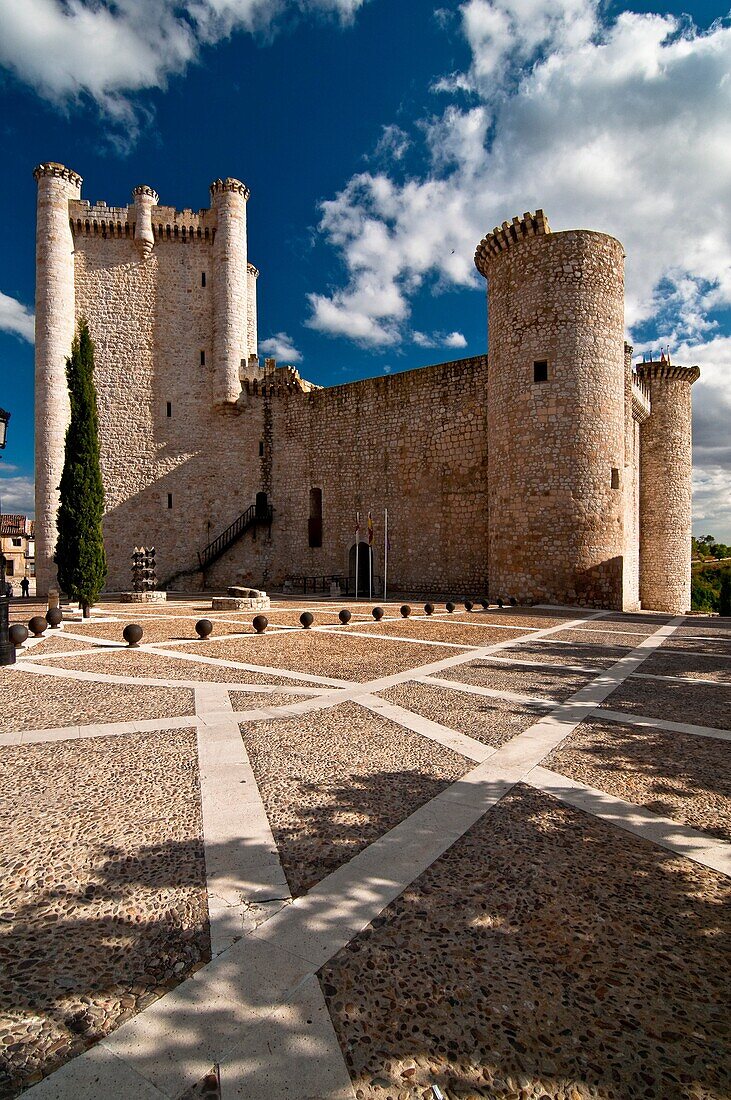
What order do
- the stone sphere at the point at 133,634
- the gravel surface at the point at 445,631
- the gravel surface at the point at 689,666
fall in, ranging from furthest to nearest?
the gravel surface at the point at 445,631, the stone sphere at the point at 133,634, the gravel surface at the point at 689,666

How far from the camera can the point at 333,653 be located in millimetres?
8422

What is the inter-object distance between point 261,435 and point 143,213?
11.8 meters

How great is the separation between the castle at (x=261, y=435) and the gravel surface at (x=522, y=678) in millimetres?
10657

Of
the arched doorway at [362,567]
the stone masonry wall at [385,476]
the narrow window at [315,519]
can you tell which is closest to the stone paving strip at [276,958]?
the stone masonry wall at [385,476]

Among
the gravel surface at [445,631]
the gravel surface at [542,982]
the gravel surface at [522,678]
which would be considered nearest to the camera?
the gravel surface at [542,982]

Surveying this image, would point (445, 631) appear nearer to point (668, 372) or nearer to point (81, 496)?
point (81, 496)

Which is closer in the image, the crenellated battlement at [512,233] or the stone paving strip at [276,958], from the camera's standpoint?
the stone paving strip at [276,958]

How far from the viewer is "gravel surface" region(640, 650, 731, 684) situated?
23.0 feet

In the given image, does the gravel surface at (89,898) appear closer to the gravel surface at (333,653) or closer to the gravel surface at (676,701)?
the gravel surface at (333,653)

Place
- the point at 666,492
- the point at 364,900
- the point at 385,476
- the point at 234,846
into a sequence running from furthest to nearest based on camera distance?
the point at 666,492 < the point at 385,476 < the point at 234,846 < the point at 364,900

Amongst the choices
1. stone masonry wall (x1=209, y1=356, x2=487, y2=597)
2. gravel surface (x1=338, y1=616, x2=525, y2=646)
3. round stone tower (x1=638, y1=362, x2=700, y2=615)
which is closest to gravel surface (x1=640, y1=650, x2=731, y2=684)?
gravel surface (x1=338, y1=616, x2=525, y2=646)

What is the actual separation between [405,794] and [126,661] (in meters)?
5.84

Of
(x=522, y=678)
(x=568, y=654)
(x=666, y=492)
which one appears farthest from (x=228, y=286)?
(x=522, y=678)

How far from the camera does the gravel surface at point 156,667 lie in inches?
265
